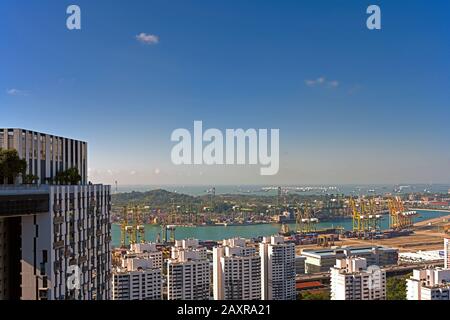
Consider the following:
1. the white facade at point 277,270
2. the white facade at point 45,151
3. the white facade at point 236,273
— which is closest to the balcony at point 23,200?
the white facade at point 45,151

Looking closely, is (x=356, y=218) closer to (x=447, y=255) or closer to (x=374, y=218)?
(x=374, y=218)

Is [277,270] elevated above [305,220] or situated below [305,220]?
below

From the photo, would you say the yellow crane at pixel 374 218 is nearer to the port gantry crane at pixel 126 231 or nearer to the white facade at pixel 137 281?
the port gantry crane at pixel 126 231

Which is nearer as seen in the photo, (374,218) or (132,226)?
(132,226)

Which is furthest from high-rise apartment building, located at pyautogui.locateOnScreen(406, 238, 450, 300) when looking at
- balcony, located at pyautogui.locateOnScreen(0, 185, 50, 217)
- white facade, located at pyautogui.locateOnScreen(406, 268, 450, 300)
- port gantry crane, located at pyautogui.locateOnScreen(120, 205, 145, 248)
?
port gantry crane, located at pyautogui.locateOnScreen(120, 205, 145, 248)

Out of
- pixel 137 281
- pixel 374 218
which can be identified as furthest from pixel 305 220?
pixel 137 281
